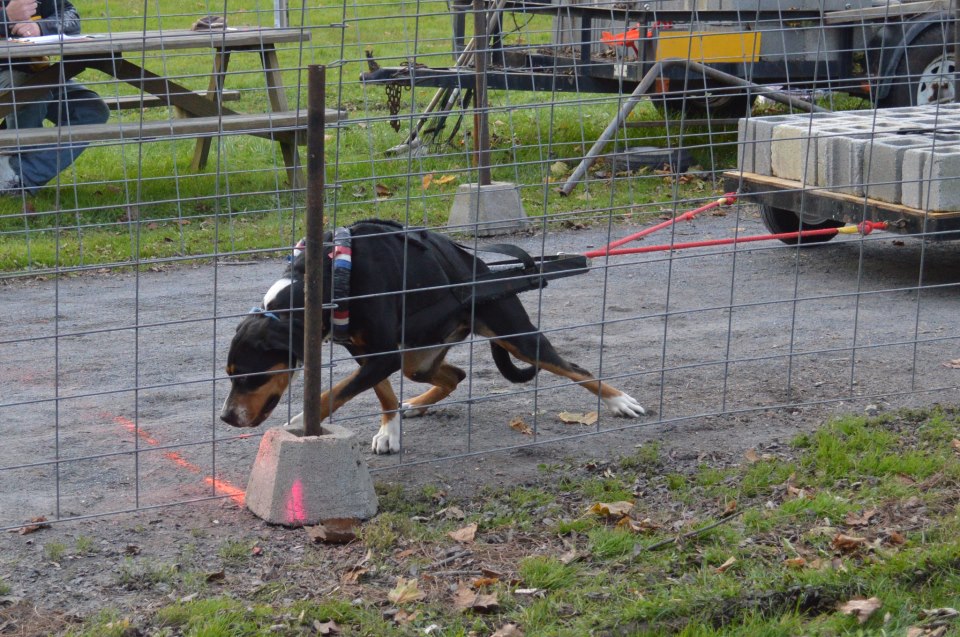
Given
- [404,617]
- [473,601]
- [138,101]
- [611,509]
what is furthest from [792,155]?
[138,101]

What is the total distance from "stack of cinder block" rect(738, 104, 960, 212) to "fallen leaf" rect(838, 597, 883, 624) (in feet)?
8.62

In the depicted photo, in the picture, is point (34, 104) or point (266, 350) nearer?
point (266, 350)

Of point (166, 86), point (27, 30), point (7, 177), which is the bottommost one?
point (7, 177)

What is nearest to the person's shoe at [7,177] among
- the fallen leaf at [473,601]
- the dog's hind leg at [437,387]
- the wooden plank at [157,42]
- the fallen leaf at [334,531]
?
the wooden plank at [157,42]

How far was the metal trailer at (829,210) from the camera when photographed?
6219mm

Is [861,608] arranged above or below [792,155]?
below

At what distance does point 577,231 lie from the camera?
880cm

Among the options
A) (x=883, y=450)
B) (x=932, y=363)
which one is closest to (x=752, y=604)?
(x=883, y=450)

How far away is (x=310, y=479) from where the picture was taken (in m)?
3.91

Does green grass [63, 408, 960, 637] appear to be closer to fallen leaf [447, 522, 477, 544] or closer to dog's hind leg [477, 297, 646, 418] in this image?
fallen leaf [447, 522, 477, 544]

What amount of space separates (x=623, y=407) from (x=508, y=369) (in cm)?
51

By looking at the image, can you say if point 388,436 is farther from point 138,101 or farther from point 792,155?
point 138,101

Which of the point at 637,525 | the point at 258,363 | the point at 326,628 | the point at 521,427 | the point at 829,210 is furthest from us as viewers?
the point at 829,210

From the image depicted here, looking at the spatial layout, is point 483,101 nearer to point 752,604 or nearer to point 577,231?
point 577,231
